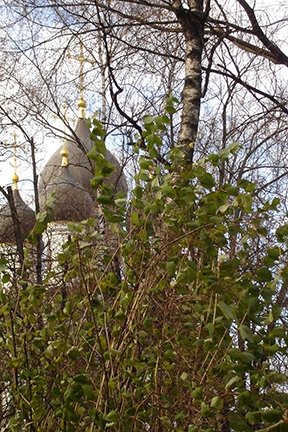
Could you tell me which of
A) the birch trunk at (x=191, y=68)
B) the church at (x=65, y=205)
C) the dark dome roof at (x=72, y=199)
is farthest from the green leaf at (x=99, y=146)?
the dark dome roof at (x=72, y=199)

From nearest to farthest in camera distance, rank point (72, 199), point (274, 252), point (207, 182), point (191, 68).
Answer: point (274, 252) < point (207, 182) < point (191, 68) < point (72, 199)

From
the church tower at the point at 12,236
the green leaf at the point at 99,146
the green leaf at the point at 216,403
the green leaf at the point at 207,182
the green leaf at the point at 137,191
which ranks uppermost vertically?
the green leaf at the point at 99,146

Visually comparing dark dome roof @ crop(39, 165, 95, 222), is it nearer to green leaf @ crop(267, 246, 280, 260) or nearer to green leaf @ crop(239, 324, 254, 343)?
green leaf @ crop(267, 246, 280, 260)

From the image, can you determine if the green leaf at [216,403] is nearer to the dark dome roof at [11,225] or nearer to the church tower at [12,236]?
the church tower at [12,236]

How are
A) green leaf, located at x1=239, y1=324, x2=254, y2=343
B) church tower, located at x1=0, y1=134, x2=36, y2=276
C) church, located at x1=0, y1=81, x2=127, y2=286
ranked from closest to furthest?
green leaf, located at x1=239, y1=324, x2=254, y2=343, church tower, located at x1=0, y1=134, x2=36, y2=276, church, located at x1=0, y1=81, x2=127, y2=286

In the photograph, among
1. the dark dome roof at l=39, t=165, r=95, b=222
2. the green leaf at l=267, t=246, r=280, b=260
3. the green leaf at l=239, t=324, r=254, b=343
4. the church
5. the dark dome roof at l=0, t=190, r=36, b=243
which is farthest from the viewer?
the dark dome roof at l=39, t=165, r=95, b=222

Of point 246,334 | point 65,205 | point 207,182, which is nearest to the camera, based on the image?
point 246,334

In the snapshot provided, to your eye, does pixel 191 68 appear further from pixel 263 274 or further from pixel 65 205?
pixel 65 205

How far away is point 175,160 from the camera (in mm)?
2105

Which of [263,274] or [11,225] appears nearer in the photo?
[263,274]

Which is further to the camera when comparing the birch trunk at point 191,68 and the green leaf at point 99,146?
the birch trunk at point 191,68

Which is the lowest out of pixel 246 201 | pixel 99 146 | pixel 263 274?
pixel 263 274

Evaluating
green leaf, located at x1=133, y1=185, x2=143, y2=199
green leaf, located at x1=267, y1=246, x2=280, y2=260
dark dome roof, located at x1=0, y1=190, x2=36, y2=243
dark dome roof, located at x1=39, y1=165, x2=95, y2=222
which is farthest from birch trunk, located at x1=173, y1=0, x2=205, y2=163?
green leaf, located at x1=267, y1=246, x2=280, y2=260

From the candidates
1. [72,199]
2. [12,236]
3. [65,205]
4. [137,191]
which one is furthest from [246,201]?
[65,205]
